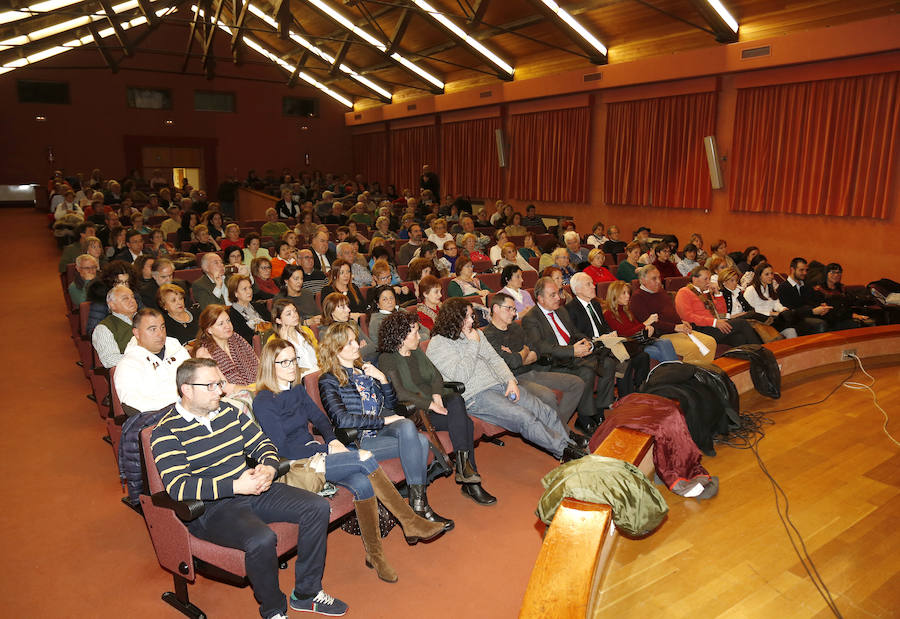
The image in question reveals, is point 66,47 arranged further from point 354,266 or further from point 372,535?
point 372,535

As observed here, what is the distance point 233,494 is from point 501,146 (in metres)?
11.7

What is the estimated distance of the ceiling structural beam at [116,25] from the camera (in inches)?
428

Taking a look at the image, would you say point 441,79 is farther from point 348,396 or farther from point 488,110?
point 348,396

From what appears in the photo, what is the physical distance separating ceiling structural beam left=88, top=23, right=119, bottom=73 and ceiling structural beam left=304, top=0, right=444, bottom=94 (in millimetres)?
4848

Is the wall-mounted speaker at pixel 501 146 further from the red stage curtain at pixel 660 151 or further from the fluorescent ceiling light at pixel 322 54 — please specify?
the fluorescent ceiling light at pixel 322 54

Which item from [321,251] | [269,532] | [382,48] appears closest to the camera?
[269,532]

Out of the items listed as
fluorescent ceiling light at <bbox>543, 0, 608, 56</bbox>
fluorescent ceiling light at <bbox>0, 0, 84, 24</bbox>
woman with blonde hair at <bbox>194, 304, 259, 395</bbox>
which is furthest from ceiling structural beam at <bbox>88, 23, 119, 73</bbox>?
woman with blonde hair at <bbox>194, 304, 259, 395</bbox>

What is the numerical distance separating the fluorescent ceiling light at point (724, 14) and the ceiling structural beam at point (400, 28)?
5.24 meters

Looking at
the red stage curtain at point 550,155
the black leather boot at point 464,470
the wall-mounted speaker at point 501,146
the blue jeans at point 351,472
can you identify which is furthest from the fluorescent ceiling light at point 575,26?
the blue jeans at point 351,472

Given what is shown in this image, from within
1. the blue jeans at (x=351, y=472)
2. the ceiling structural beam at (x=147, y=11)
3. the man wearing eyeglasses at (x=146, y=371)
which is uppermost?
the ceiling structural beam at (x=147, y=11)

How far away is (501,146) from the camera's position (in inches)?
518

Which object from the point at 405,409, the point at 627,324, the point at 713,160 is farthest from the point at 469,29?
the point at 405,409

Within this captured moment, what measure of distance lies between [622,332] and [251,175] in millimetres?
13343

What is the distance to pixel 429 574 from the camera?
8.87ft
